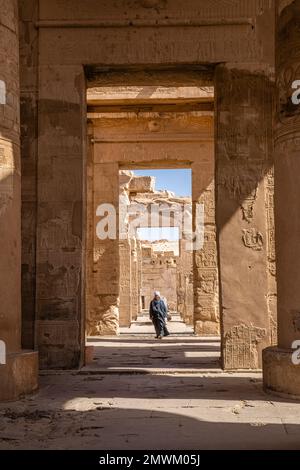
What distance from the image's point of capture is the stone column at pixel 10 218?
5727mm

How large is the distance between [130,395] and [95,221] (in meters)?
8.22

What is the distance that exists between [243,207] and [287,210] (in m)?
1.98

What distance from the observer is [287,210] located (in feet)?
19.1

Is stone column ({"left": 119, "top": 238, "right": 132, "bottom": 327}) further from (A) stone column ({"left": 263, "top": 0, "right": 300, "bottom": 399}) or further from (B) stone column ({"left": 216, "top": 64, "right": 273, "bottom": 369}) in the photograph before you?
(A) stone column ({"left": 263, "top": 0, "right": 300, "bottom": 399})

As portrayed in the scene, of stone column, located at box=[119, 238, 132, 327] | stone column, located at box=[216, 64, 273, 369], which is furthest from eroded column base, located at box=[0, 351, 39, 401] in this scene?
stone column, located at box=[119, 238, 132, 327]

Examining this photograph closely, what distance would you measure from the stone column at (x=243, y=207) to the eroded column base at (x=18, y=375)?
2.59 m

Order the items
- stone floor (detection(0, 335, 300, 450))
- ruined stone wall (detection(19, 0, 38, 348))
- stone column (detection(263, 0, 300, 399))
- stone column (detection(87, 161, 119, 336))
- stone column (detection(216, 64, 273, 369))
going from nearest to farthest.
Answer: stone floor (detection(0, 335, 300, 450))
stone column (detection(263, 0, 300, 399))
stone column (detection(216, 64, 273, 369))
ruined stone wall (detection(19, 0, 38, 348))
stone column (detection(87, 161, 119, 336))

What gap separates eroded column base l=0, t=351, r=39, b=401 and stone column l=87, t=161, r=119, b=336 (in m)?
7.59

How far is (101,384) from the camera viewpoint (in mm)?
6617

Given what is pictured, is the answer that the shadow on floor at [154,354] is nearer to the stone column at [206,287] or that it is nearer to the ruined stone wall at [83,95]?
the ruined stone wall at [83,95]

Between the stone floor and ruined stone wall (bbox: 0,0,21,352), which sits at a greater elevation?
ruined stone wall (bbox: 0,0,21,352)

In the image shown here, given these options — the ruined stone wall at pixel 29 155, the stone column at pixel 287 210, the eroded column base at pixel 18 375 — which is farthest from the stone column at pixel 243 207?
the eroded column base at pixel 18 375

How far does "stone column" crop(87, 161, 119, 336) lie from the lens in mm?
13625
